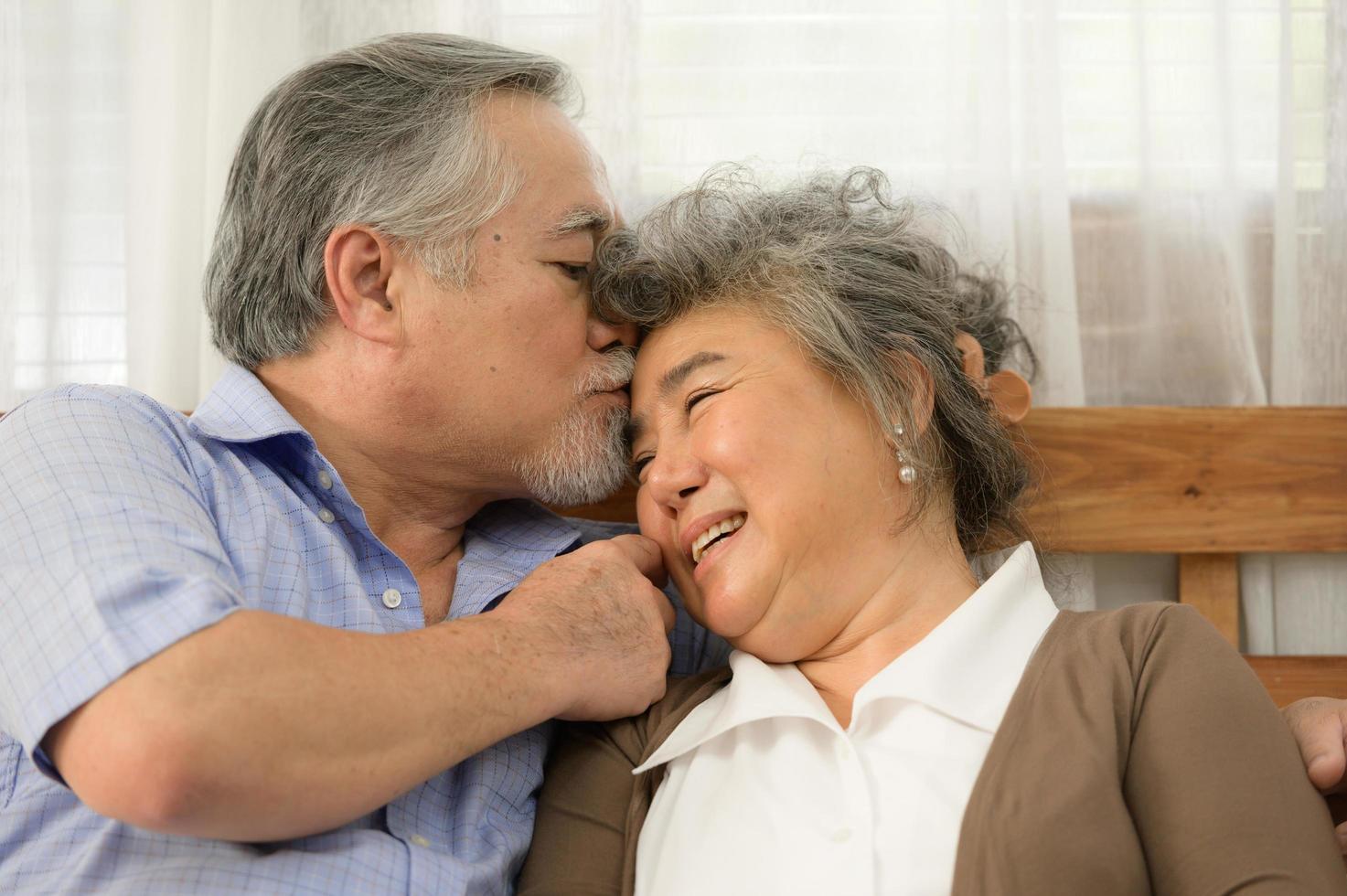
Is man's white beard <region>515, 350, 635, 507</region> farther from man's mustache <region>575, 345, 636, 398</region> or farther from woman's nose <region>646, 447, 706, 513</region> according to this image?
woman's nose <region>646, 447, 706, 513</region>

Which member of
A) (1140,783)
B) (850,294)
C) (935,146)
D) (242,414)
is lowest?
(1140,783)

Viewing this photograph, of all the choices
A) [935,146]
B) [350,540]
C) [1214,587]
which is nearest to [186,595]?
[350,540]

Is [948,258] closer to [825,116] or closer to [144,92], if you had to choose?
[825,116]

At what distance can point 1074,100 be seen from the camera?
180 centimetres

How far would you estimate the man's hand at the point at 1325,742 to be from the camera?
3.69 ft

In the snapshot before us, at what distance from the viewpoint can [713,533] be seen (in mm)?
1353

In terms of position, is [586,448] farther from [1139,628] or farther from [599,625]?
[1139,628]

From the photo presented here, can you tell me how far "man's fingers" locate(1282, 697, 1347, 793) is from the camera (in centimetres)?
112

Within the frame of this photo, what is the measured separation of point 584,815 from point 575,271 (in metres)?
0.70

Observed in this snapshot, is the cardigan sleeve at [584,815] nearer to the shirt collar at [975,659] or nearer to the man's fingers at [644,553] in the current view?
the man's fingers at [644,553]

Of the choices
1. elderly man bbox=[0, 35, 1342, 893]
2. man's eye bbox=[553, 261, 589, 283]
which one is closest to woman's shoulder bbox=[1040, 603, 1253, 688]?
elderly man bbox=[0, 35, 1342, 893]

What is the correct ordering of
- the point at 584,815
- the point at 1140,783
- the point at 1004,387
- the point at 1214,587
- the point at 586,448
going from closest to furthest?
1. the point at 1140,783
2. the point at 584,815
3. the point at 586,448
4. the point at 1004,387
5. the point at 1214,587

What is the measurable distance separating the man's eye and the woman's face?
0.73 ft

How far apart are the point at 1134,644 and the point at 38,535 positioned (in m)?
1.08
